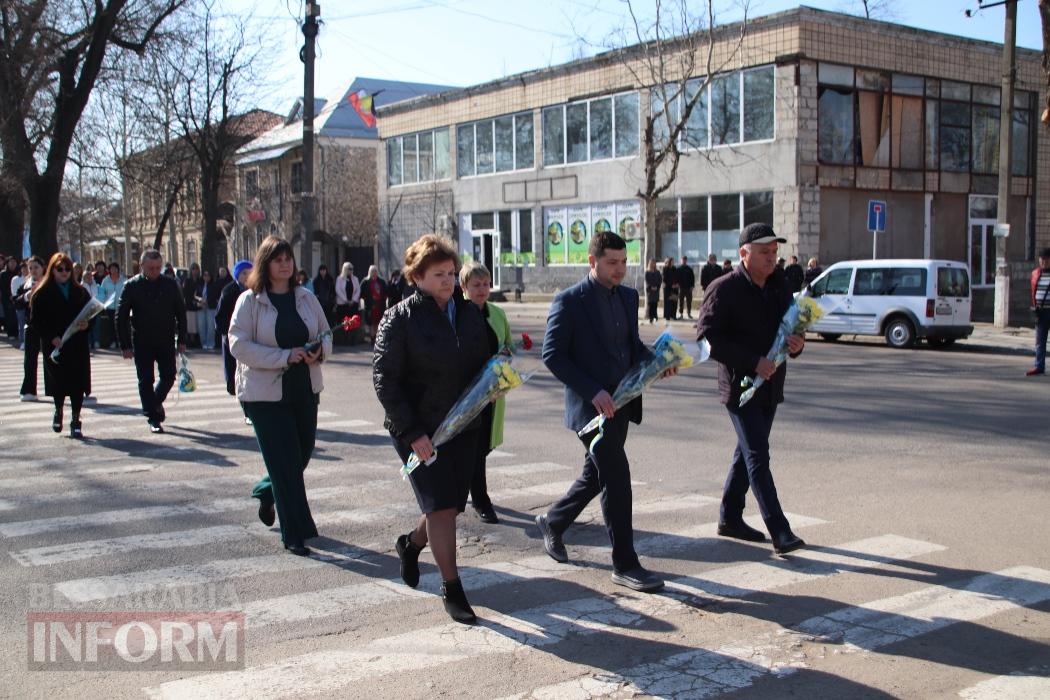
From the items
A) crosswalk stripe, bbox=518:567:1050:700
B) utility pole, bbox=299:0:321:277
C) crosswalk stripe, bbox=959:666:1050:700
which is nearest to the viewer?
crosswalk stripe, bbox=959:666:1050:700

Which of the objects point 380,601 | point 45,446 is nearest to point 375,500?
point 380,601

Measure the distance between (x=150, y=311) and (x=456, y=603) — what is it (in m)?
6.97

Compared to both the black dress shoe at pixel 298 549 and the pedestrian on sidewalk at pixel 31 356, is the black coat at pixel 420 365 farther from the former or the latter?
the pedestrian on sidewalk at pixel 31 356

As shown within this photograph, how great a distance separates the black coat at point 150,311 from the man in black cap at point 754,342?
6536 millimetres

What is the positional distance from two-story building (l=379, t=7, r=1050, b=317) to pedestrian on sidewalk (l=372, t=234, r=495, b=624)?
2384cm

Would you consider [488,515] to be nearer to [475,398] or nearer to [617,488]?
[617,488]

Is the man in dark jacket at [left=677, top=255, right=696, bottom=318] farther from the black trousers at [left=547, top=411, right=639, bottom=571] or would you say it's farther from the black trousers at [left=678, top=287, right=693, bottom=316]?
the black trousers at [left=547, top=411, right=639, bottom=571]

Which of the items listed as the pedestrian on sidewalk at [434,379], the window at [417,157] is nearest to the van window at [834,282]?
the pedestrian on sidewalk at [434,379]

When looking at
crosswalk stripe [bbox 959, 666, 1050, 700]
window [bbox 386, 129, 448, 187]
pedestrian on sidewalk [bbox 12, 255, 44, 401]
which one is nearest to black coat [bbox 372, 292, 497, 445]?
crosswalk stripe [bbox 959, 666, 1050, 700]

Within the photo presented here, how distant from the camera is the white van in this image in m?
20.1

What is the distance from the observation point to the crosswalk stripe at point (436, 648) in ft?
13.7

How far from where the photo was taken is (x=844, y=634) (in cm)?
475

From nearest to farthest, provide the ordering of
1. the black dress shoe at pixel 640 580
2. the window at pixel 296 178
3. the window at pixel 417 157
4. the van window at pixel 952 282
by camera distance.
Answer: the black dress shoe at pixel 640 580 → the van window at pixel 952 282 → the window at pixel 417 157 → the window at pixel 296 178

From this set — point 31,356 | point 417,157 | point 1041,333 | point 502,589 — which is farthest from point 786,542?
point 417,157
